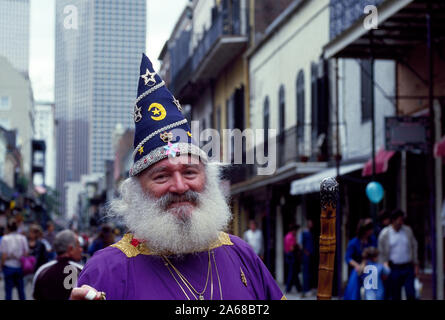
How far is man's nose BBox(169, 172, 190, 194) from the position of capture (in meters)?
2.98

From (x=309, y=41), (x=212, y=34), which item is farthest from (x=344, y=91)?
(x=212, y=34)

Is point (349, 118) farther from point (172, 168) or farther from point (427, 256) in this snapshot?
point (172, 168)

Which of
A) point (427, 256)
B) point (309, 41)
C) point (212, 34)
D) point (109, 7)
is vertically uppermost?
point (212, 34)

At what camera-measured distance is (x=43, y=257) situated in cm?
1248

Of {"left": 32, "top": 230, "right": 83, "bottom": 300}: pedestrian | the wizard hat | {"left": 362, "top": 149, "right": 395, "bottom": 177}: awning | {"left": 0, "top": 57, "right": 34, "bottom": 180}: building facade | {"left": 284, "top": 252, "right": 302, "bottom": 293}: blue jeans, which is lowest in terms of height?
{"left": 284, "top": 252, "right": 302, "bottom": 293}: blue jeans

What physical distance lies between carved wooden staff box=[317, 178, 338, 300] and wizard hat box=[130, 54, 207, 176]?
0.64 metres

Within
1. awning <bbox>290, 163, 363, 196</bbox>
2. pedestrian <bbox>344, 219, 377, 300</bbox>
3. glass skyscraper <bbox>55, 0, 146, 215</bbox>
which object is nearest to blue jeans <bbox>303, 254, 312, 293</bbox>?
awning <bbox>290, 163, 363, 196</bbox>

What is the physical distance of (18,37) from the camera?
13.3 m

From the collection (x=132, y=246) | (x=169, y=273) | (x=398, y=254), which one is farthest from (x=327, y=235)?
(x=398, y=254)

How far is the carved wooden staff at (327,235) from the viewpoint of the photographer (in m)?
2.57

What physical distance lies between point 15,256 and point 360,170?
21.0 ft

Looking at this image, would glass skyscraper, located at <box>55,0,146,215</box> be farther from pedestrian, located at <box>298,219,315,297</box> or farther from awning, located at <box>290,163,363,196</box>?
pedestrian, located at <box>298,219,315,297</box>

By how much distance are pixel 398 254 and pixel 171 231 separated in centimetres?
840
